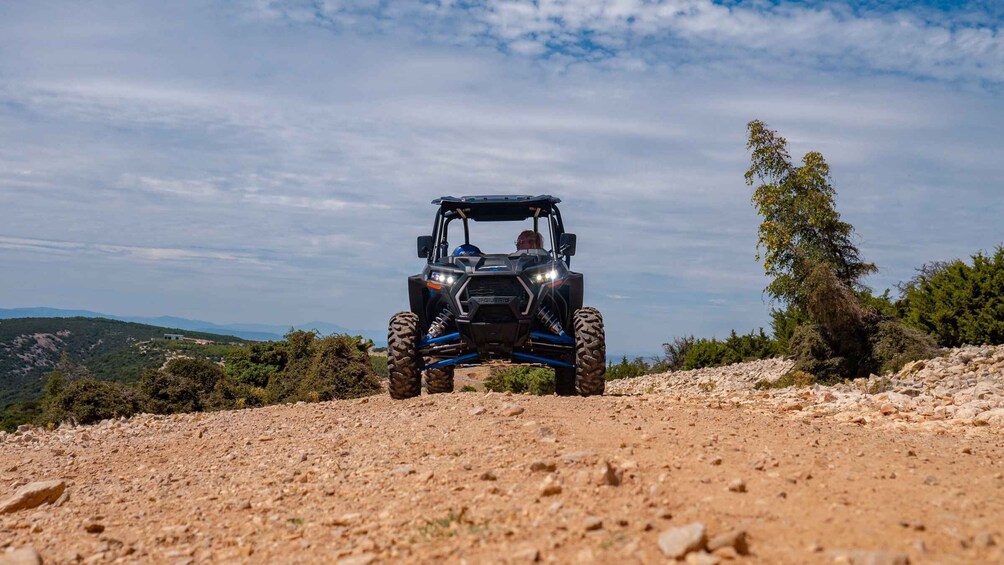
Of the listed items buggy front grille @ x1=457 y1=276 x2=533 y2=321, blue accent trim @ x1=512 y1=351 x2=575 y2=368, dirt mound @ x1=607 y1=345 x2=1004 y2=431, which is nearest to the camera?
dirt mound @ x1=607 y1=345 x2=1004 y2=431

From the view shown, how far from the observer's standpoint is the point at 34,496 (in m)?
6.49

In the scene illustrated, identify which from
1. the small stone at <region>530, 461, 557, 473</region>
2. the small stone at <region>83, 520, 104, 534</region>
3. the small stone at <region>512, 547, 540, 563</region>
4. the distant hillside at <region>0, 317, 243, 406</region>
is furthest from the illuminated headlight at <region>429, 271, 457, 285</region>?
the distant hillside at <region>0, 317, 243, 406</region>

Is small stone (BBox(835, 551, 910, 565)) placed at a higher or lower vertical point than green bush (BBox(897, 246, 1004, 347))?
lower

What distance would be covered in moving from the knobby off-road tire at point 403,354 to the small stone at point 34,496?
4.86m

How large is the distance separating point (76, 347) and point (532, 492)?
158 feet

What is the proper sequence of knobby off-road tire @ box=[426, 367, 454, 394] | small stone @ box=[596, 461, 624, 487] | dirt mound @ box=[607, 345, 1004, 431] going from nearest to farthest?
small stone @ box=[596, 461, 624, 487], dirt mound @ box=[607, 345, 1004, 431], knobby off-road tire @ box=[426, 367, 454, 394]

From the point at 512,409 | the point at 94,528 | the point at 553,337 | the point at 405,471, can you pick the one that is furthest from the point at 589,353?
the point at 94,528

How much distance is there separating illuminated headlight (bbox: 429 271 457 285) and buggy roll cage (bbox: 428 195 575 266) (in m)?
1.04

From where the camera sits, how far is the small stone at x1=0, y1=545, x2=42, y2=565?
4.65 metres

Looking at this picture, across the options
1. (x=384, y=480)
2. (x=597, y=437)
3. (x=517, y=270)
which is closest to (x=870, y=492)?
(x=597, y=437)

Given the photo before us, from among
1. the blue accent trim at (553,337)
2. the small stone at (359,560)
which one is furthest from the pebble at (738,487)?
the blue accent trim at (553,337)

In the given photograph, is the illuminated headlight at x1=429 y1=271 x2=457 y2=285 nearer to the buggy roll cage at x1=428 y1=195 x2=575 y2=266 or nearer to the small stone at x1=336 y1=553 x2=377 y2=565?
the buggy roll cage at x1=428 y1=195 x2=575 y2=266

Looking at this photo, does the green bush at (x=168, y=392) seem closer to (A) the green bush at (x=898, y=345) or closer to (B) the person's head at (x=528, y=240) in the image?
(B) the person's head at (x=528, y=240)

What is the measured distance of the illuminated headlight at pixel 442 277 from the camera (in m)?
10.8
